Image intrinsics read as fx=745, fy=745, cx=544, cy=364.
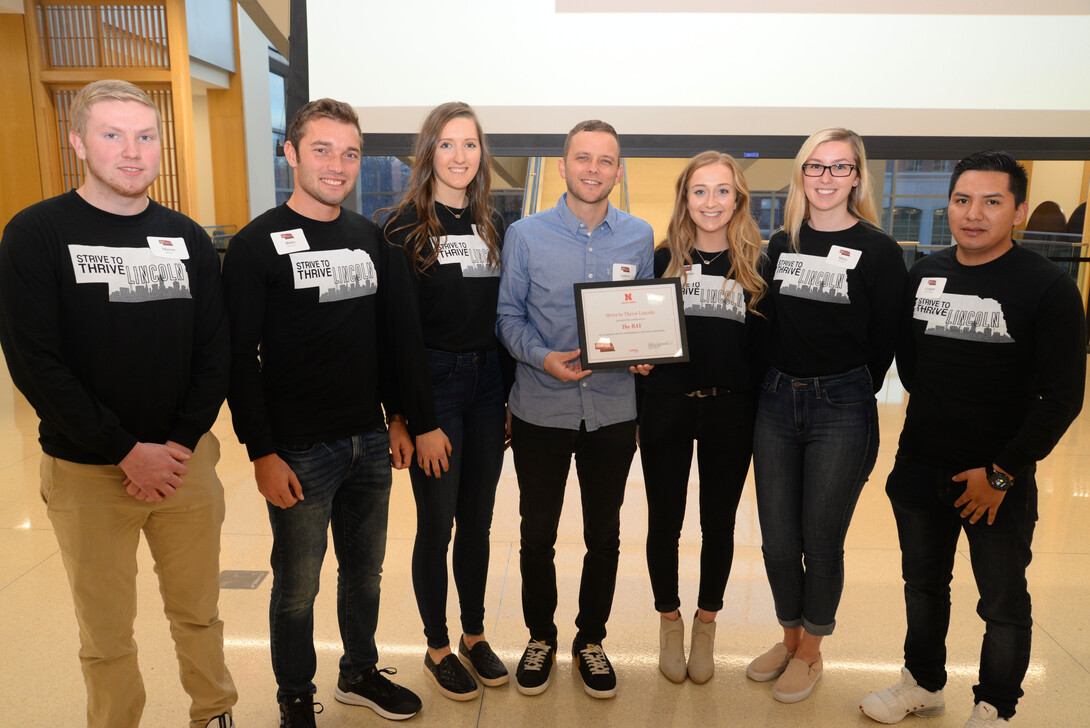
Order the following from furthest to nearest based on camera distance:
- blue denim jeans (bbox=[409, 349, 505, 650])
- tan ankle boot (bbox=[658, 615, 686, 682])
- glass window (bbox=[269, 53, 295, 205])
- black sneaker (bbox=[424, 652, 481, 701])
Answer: glass window (bbox=[269, 53, 295, 205]) → tan ankle boot (bbox=[658, 615, 686, 682]) → black sneaker (bbox=[424, 652, 481, 701]) → blue denim jeans (bbox=[409, 349, 505, 650])

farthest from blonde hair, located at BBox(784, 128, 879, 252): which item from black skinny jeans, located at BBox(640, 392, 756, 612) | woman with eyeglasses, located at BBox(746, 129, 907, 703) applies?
black skinny jeans, located at BBox(640, 392, 756, 612)

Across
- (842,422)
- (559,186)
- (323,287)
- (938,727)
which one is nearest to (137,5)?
(559,186)

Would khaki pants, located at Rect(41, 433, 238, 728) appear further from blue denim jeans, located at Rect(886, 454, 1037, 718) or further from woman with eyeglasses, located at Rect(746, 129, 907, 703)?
blue denim jeans, located at Rect(886, 454, 1037, 718)

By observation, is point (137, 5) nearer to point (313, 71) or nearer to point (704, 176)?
point (313, 71)

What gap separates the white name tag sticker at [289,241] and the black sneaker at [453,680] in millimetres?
1371

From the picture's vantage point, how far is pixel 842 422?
2.16 m

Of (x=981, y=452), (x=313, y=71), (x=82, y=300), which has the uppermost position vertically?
(x=313, y=71)

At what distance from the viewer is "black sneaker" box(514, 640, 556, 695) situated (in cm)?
238

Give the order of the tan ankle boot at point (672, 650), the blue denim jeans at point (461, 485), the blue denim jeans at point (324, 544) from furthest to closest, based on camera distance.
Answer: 1. the tan ankle boot at point (672, 650)
2. the blue denim jeans at point (461, 485)
3. the blue denim jeans at point (324, 544)

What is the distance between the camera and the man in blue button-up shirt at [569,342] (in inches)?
85.9

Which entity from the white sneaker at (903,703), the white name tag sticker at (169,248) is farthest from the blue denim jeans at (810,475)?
the white name tag sticker at (169,248)

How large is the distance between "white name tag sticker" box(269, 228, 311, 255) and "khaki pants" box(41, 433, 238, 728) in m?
0.55

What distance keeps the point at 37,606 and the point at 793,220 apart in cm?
308

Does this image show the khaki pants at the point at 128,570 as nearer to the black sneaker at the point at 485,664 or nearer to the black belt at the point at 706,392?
the black sneaker at the point at 485,664
